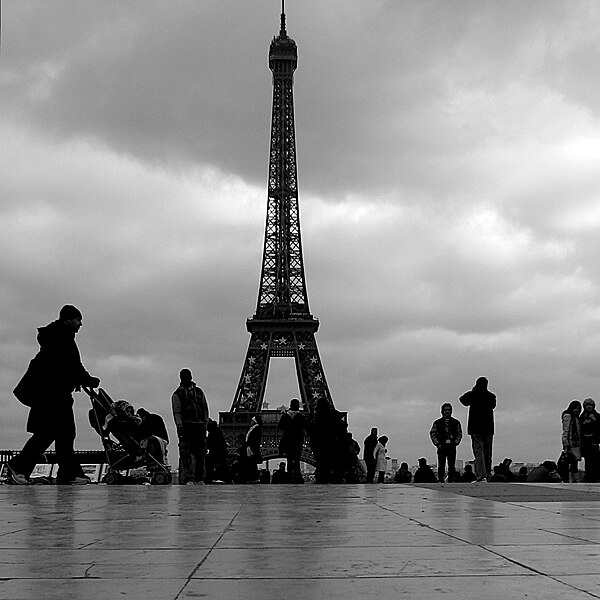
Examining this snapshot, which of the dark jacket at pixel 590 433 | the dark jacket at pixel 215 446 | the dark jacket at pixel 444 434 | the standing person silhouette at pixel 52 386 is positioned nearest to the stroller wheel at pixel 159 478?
the standing person silhouette at pixel 52 386

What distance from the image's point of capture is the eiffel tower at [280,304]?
209 ft

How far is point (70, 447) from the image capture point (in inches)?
460

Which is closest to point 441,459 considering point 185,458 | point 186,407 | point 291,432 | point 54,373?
point 291,432

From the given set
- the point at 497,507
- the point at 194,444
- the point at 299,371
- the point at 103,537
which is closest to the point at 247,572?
the point at 103,537

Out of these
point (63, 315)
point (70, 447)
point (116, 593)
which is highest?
point (63, 315)

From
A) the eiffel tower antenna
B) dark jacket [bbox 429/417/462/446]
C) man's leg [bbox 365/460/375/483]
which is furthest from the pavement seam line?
the eiffel tower antenna

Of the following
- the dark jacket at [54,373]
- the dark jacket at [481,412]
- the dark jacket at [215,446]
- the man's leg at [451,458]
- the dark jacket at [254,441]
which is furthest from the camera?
the dark jacket at [215,446]

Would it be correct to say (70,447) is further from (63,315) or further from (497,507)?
(497,507)

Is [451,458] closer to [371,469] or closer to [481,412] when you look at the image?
[481,412]

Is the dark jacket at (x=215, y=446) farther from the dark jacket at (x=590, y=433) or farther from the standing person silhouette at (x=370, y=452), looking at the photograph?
the dark jacket at (x=590, y=433)

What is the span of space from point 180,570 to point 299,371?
61.4 metres

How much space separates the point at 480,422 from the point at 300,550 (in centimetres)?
1160

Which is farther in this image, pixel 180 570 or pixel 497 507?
pixel 497 507

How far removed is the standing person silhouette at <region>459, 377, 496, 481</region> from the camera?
15.6 metres
